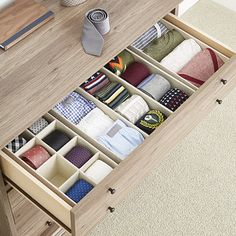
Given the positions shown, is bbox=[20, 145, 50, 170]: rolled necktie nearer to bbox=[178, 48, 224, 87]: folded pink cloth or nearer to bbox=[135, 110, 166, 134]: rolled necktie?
bbox=[135, 110, 166, 134]: rolled necktie

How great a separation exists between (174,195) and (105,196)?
29.2 inches

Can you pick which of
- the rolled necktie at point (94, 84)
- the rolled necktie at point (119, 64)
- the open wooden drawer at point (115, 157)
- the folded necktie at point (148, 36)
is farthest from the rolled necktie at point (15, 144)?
the folded necktie at point (148, 36)

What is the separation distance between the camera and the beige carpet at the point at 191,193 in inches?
78.1

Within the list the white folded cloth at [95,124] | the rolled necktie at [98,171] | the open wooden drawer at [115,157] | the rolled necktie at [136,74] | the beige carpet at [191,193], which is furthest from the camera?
the beige carpet at [191,193]

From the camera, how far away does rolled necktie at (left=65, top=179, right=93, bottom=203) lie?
4.56ft

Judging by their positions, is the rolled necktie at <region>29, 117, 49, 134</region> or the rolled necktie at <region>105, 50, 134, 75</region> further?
the rolled necktie at <region>105, 50, 134, 75</region>

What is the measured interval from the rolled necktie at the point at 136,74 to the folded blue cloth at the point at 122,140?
0.62ft

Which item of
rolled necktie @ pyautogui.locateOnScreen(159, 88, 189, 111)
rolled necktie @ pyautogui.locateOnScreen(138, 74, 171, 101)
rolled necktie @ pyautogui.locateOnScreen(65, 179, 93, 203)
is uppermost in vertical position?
rolled necktie @ pyautogui.locateOnScreen(138, 74, 171, 101)

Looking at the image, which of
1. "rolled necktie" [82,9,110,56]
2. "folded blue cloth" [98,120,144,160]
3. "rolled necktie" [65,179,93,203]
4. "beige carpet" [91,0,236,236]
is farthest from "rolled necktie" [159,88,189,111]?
"beige carpet" [91,0,236,236]

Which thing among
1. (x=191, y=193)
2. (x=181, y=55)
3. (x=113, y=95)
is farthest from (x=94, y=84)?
(x=191, y=193)

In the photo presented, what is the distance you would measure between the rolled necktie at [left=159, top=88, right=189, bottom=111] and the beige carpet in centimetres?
53

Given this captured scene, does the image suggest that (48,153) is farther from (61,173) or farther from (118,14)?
(118,14)

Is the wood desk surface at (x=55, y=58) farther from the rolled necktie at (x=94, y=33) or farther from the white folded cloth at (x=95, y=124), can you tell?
the white folded cloth at (x=95, y=124)

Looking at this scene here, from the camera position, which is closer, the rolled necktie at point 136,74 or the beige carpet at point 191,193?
the rolled necktie at point 136,74
